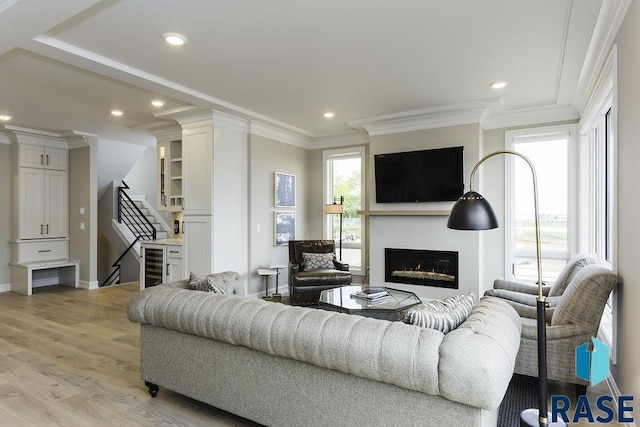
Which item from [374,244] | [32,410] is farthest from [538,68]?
[32,410]

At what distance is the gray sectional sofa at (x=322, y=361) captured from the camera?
159 centimetres

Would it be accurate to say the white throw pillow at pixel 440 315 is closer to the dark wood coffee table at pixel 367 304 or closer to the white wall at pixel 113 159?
the dark wood coffee table at pixel 367 304

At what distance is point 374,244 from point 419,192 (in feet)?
3.42

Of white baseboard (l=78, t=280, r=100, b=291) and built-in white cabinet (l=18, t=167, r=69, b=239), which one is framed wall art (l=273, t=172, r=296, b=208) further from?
built-in white cabinet (l=18, t=167, r=69, b=239)

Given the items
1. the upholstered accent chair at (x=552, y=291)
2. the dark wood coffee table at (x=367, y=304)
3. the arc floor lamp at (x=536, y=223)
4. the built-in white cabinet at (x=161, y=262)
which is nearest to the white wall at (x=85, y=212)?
the built-in white cabinet at (x=161, y=262)

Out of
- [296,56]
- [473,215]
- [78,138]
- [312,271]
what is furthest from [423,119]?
[78,138]

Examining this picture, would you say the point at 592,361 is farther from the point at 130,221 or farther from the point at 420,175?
the point at 130,221

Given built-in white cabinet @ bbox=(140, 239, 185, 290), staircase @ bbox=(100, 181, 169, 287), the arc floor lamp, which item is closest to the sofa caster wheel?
the arc floor lamp

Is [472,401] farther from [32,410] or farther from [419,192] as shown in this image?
[419,192]

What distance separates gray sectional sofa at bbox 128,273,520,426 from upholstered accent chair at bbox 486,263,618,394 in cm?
72

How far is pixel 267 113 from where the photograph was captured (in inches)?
206

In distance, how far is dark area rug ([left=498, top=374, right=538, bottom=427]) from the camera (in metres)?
2.38

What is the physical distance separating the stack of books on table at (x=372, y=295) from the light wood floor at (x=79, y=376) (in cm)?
180

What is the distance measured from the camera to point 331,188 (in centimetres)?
681
